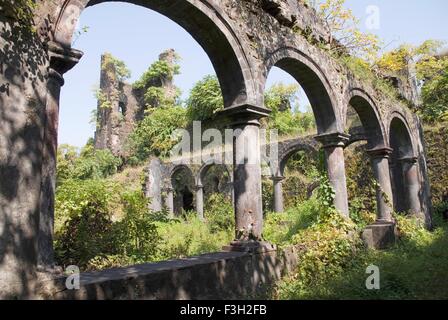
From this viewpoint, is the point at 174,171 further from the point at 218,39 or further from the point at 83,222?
the point at 218,39

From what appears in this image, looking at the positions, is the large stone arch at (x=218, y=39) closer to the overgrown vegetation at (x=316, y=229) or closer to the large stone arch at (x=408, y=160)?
the overgrown vegetation at (x=316, y=229)

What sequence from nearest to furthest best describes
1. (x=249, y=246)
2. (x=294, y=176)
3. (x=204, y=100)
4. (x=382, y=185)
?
(x=249, y=246) → (x=382, y=185) → (x=294, y=176) → (x=204, y=100)

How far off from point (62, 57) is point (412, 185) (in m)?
11.4

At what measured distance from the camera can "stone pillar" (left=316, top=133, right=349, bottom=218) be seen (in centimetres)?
782

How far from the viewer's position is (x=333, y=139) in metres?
8.05

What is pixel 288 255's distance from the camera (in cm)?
577

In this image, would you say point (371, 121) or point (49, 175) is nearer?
point (49, 175)

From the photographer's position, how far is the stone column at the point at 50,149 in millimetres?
3188

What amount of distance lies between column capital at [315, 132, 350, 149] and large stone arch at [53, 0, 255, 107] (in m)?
2.93

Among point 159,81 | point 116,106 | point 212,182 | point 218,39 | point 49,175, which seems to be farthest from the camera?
point 159,81

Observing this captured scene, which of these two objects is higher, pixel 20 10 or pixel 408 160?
pixel 408 160

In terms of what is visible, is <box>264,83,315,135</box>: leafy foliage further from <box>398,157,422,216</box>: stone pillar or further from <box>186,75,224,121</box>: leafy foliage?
<box>398,157,422,216</box>: stone pillar

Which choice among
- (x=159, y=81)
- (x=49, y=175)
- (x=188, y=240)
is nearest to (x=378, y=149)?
(x=188, y=240)
